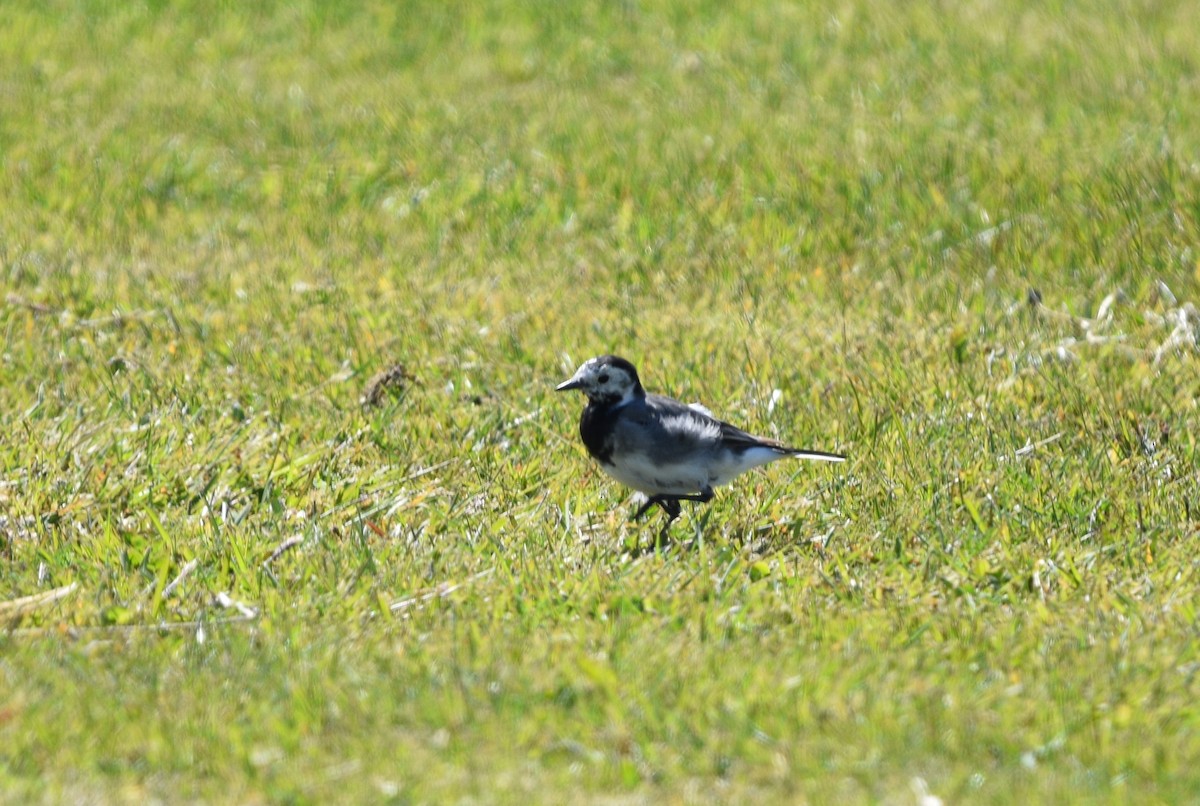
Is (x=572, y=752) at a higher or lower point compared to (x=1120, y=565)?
higher

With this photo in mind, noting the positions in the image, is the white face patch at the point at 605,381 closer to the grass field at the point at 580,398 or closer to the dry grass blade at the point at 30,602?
the grass field at the point at 580,398

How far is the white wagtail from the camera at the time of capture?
6332 millimetres

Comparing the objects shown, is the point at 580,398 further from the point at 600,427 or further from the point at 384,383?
the point at 600,427

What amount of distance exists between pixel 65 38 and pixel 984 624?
415 inches

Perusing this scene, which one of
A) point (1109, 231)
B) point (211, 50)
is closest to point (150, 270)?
point (211, 50)

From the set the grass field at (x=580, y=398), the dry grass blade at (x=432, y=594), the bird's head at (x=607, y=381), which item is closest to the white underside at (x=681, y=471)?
the grass field at (x=580, y=398)

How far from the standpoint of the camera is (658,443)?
6.32 meters

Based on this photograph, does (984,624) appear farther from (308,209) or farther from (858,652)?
(308,209)

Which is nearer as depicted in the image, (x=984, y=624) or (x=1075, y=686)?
(x=1075, y=686)

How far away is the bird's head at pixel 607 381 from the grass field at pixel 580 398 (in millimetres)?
482

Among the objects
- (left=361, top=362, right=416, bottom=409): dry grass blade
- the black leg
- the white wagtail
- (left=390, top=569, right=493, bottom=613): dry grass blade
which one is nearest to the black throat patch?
the white wagtail

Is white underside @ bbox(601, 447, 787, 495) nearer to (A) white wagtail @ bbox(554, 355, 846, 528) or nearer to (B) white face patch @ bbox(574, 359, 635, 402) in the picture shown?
(A) white wagtail @ bbox(554, 355, 846, 528)

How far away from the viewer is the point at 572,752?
4.64 metres

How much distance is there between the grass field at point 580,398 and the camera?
4.73m
